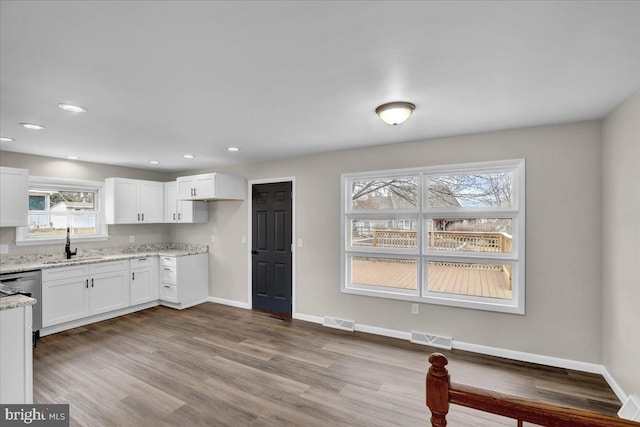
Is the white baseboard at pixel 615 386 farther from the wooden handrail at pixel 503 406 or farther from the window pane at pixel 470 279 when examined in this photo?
the wooden handrail at pixel 503 406

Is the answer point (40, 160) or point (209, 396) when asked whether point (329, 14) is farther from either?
point (40, 160)

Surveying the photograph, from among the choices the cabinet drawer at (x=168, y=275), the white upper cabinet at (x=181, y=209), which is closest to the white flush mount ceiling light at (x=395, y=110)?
the white upper cabinet at (x=181, y=209)

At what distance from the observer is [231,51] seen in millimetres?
1735

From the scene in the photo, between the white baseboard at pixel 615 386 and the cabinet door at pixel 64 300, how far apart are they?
602cm

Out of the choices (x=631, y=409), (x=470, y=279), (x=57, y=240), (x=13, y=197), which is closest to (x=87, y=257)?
(x=57, y=240)

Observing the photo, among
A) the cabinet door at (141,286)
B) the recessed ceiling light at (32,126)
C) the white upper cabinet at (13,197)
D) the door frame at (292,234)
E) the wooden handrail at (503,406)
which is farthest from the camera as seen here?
the cabinet door at (141,286)

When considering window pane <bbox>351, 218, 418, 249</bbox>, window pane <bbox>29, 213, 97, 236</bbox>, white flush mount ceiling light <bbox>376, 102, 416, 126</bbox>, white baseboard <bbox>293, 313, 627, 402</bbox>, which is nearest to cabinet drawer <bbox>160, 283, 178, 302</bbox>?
window pane <bbox>29, 213, 97, 236</bbox>

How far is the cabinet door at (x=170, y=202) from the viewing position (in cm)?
559

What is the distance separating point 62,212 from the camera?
4.73m

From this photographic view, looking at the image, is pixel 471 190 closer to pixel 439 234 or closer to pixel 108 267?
pixel 439 234

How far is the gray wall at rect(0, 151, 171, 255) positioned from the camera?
4.20 metres

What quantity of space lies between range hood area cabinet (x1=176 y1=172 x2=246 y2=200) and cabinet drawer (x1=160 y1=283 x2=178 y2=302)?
150 centimetres

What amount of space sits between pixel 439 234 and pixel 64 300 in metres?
4.95

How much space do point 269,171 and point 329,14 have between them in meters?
3.68
